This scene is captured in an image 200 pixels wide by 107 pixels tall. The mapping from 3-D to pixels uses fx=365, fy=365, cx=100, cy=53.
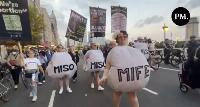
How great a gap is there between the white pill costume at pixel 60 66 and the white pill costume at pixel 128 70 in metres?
5.94

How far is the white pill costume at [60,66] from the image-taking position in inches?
469

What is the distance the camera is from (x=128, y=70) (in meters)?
6.08

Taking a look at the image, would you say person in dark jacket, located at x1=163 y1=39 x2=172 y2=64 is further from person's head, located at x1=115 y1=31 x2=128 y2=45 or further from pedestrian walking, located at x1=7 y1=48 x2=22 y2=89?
person's head, located at x1=115 y1=31 x2=128 y2=45

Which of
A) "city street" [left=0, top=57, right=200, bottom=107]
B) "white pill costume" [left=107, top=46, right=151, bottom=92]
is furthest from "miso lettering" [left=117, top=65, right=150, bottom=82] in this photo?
"city street" [left=0, top=57, right=200, bottom=107]

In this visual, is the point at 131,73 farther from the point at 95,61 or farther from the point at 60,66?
the point at 95,61

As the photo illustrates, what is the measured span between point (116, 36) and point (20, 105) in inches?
197

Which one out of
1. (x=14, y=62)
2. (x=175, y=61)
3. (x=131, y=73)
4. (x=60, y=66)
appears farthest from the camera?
(x=175, y=61)

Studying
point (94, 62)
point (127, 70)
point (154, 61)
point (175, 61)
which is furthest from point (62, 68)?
point (175, 61)

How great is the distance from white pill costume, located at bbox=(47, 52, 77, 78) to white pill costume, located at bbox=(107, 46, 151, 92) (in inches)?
234

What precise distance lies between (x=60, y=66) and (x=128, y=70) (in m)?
6.13

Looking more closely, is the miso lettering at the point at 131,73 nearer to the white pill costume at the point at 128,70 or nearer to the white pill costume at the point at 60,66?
the white pill costume at the point at 128,70

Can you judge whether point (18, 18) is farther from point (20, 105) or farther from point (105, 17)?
point (105, 17)

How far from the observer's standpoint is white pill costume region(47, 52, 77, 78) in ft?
39.1

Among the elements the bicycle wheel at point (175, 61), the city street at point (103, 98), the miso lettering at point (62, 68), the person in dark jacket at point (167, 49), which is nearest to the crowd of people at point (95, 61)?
the miso lettering at point (62, 68)
